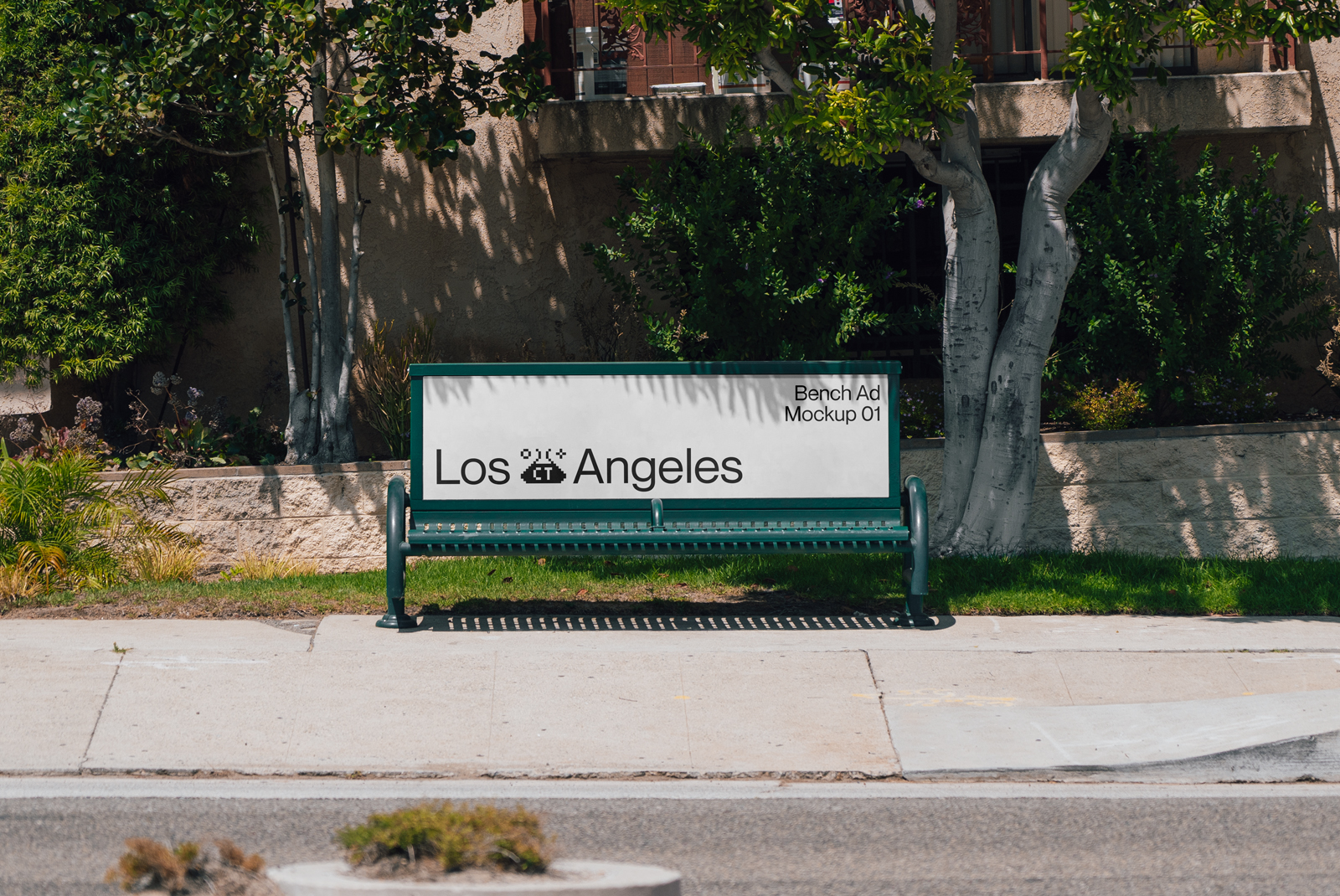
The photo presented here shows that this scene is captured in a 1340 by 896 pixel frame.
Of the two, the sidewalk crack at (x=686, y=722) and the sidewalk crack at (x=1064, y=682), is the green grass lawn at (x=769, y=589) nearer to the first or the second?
the sidewalk crack at (x=1064, y=682)

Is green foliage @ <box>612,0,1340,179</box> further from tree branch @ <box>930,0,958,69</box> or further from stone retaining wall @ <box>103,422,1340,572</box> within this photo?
stone retaining wall @ <box>103,422,1340,572</box>

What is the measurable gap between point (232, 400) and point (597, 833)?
8.70 meters

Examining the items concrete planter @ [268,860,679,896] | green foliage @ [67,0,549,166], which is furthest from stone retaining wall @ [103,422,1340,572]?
concrete planter @ [268,860,679,896]

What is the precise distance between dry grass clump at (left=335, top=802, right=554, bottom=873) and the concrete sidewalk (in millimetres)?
2044

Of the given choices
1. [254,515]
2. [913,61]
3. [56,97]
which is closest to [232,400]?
[254,515]

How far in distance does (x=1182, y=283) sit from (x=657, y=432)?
→ 17.4 feet

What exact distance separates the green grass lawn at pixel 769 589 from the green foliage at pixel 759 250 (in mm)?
1990

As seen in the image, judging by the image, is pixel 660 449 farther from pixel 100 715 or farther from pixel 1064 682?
pixel 100 715

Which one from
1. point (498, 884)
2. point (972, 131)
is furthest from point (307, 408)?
point (498, 884)

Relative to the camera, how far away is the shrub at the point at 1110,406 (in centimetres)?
1094

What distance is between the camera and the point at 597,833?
17.3ft

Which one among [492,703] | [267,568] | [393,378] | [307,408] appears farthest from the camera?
[393,378]

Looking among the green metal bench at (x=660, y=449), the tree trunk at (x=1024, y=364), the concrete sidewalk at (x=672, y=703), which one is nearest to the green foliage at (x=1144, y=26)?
the tree trunk at (x=1024, y=364)

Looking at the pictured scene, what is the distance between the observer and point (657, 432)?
28.1ft
